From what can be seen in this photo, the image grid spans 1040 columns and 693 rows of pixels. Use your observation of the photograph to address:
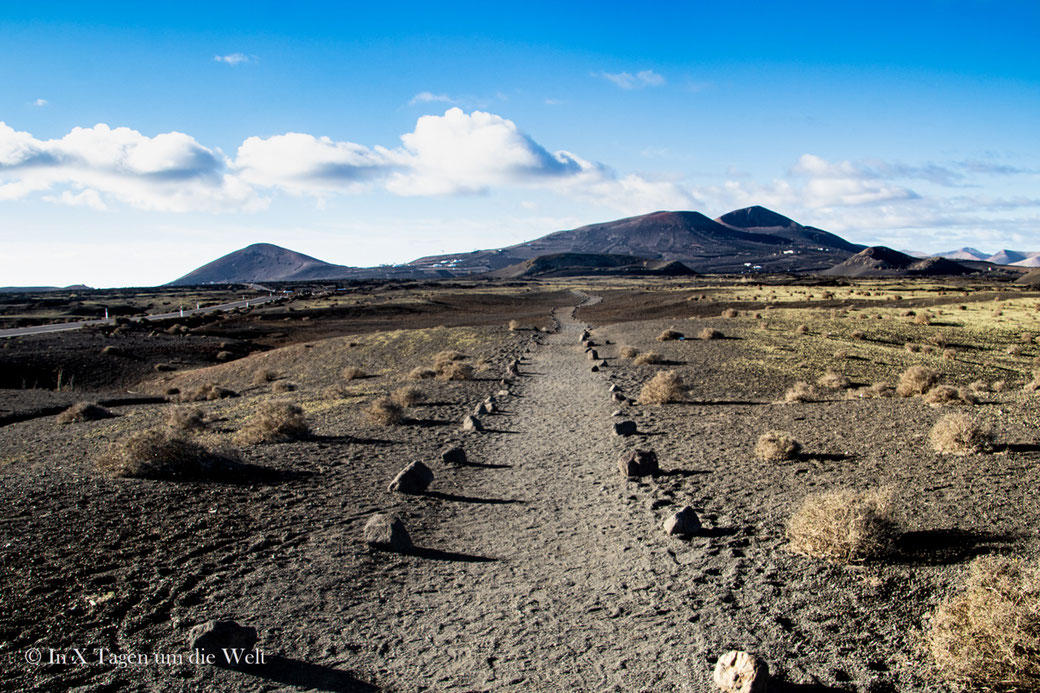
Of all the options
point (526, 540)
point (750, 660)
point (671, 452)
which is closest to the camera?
point (750, 660)

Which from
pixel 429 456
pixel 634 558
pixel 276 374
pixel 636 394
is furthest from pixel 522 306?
pixel 634 558

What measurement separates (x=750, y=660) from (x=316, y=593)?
13.4ft

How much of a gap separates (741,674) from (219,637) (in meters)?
4.00

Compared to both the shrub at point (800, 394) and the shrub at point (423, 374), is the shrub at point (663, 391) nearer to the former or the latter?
the shrub at point (800, 394)

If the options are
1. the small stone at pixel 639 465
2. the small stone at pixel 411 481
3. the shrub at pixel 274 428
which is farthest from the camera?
the shrub at pixel 274 428

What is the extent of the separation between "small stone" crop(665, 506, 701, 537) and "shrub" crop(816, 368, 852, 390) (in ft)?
36.5

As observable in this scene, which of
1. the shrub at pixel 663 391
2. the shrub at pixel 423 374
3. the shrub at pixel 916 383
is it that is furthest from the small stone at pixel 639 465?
the shrub at pixel 423 374

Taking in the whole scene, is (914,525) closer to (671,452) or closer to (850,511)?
(850,511)

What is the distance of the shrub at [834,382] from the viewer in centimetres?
1656

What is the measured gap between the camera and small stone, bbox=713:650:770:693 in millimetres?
4133

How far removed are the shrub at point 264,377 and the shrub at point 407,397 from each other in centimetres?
973

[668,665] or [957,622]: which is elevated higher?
Answer: [957,622]

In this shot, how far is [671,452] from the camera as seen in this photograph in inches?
436

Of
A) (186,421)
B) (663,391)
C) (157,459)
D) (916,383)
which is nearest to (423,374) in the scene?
(186,421)
